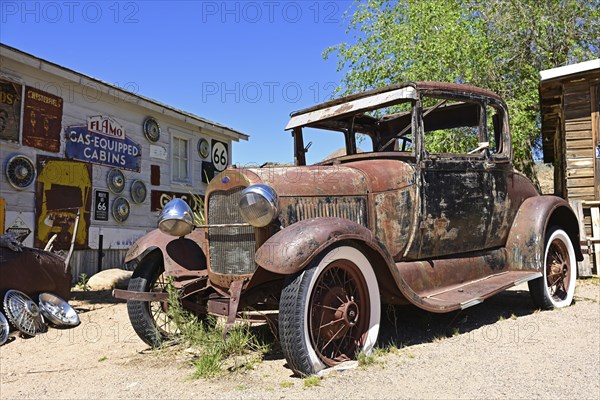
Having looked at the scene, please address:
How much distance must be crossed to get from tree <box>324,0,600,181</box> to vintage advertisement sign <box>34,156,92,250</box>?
825 centimetres

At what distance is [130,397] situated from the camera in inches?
117

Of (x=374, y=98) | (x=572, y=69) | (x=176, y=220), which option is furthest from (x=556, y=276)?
(x=176, y=220)

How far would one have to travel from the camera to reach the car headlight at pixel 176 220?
4.09 meters

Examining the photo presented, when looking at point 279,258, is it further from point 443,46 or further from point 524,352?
point 443,46

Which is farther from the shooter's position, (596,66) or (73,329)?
(596,66)

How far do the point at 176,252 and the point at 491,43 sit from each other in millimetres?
12248

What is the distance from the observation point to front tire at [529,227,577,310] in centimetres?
530

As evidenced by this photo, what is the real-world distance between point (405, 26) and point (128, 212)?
360 inches

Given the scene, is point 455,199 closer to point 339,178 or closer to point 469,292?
point 469,292

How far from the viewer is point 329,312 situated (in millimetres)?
3416

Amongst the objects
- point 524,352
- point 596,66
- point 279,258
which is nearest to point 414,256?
point 524,352

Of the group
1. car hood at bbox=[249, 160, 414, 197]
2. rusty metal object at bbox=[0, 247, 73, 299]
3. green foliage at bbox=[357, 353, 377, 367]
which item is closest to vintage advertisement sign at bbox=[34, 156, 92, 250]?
rusty metal object at bbox=[0, 247, 73, 299]

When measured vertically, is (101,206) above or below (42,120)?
below

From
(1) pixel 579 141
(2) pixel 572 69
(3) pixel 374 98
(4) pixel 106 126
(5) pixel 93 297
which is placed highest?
(2) pixel 572 69
